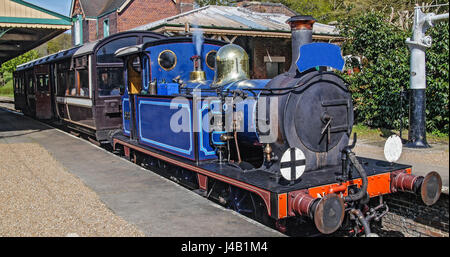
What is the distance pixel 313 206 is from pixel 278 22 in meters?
15.2

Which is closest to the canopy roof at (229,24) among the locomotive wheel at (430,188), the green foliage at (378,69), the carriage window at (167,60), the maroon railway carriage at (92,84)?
the green foliage at (378,69)

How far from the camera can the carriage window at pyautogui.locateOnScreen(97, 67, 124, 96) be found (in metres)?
10.2

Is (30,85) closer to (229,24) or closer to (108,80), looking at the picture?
(229,24)

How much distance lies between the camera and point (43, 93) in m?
15.9

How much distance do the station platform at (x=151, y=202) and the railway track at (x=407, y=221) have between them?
0.91 meters

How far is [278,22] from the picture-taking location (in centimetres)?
1808

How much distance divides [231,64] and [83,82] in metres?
6.30

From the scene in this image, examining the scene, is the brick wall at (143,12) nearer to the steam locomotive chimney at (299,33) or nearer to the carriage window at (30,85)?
the carriage window at (30,85)

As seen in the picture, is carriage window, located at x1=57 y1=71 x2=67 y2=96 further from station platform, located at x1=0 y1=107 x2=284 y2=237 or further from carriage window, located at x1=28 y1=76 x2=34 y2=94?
carriage window, located at x1=28 y1=76 x2=34 y2=94

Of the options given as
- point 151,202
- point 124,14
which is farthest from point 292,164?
point 124,14

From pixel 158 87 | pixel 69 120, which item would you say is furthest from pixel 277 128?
pixel 69 120

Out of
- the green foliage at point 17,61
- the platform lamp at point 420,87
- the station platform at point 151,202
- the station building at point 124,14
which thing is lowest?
the station platform at point 151,202

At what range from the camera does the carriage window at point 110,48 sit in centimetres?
1009
